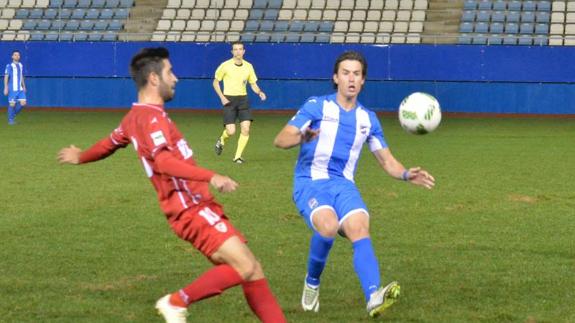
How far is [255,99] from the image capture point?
39.2 metres

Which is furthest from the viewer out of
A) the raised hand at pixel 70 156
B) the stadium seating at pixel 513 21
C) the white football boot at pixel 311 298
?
the stadium seating at pixel 513 21

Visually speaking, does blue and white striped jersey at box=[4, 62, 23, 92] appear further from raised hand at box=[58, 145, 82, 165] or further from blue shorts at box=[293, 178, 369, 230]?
raised hand at box=[58, 145, 82, 165]

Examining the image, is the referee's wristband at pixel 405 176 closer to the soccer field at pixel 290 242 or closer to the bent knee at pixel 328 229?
the bent knee at pixel 328 229

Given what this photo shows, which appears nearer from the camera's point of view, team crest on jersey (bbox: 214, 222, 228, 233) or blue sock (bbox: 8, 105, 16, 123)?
team crest on jersey (bbox: 214, 222, 228, 233)

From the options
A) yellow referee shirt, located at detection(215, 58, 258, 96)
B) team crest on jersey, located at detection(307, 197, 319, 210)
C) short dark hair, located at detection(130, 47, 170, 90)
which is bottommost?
team crest on jersey, located at detection(307, 197, 319, 210)

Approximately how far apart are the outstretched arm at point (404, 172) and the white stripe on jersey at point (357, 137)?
0.19 metres

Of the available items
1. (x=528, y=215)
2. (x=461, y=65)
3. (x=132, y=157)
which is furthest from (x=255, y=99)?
(x=528, y=215)

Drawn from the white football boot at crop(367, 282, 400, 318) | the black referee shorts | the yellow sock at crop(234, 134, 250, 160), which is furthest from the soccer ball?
the black referee shorts

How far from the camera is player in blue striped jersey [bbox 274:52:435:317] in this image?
8.02 metres

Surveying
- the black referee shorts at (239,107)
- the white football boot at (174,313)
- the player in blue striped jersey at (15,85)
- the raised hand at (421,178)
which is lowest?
the white football boot at (174,313)

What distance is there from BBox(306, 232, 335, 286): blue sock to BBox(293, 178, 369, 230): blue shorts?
0.11 meters

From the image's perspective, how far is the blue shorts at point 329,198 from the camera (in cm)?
816

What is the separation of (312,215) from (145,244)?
3.52 metres

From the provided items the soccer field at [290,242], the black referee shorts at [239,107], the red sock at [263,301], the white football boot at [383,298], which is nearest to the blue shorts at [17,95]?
the soccer field at [290,242]
